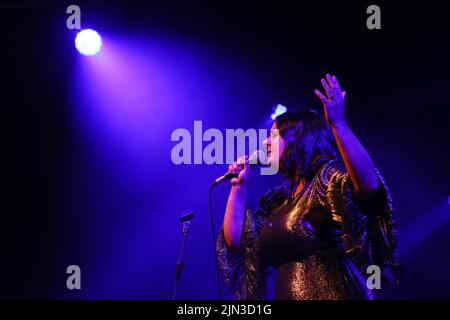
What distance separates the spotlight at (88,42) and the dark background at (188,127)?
67mm

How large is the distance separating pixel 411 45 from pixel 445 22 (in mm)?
335

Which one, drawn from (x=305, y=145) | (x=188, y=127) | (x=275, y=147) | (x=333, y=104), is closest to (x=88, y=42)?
(x=188, y=127)

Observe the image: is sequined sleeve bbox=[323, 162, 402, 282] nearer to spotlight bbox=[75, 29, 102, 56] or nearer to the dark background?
the dark background

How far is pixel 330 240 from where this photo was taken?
1853 mm

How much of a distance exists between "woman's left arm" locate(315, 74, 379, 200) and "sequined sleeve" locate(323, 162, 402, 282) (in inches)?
1.7

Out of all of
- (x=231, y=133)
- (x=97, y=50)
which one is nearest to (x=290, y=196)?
(x=231, y=133)

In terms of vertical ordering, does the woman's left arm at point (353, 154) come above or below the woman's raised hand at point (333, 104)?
below

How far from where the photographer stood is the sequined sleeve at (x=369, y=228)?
1.71 metres

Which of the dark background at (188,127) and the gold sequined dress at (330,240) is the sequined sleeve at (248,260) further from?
the dark background at (188,127)

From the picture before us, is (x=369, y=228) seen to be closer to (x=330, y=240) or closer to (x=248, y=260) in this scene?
(x=330, y=240)

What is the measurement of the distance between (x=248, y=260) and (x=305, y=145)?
0.58 meters

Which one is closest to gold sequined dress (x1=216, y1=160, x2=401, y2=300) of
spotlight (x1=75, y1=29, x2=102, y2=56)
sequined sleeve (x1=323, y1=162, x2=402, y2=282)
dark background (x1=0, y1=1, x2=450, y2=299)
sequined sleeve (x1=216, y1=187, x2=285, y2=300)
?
sequined sleeve (x1=323, y1=162, x2=402, y2=282)

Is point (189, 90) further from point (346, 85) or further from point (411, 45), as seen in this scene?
point (411, 45)

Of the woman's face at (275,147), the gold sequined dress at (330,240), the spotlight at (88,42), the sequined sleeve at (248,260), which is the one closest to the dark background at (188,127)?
the spotlight at (88,42)
